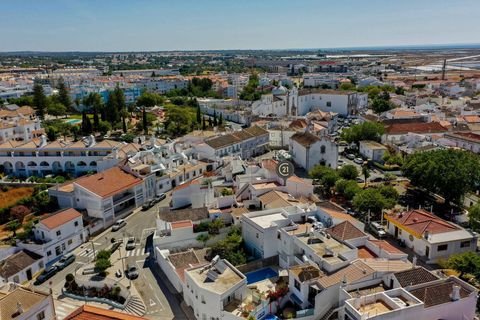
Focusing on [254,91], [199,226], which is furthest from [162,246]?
[254,91]

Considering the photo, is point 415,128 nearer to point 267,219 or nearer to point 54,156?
point 267,219

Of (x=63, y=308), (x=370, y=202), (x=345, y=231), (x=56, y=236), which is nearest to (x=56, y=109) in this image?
(x=56, y=236)

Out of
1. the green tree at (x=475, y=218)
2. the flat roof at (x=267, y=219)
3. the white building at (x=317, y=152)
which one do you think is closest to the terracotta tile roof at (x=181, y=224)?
the flat roof at (x=267, y=219)

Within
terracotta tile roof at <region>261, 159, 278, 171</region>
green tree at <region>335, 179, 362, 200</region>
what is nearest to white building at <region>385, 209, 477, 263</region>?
green tree at <region>335, 179, 362, 200</region>

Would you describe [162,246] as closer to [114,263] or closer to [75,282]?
[114,263]

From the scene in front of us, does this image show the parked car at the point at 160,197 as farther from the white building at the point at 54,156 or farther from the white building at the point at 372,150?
the white building at the point at 372,150
